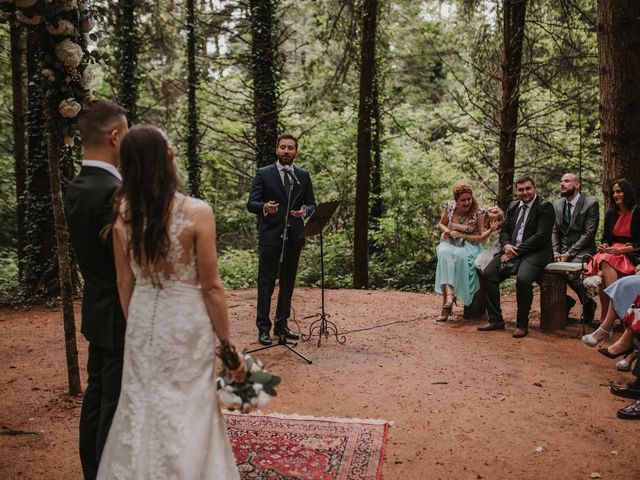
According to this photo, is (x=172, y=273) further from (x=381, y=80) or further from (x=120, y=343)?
(x=381, y=80)

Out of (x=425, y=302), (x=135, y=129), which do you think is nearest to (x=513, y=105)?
(x=425, y=302)

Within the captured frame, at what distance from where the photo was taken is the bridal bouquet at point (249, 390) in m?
2.63

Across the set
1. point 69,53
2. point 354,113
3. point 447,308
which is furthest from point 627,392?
point 354,113

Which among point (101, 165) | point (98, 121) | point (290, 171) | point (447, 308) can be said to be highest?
point (98, 121)

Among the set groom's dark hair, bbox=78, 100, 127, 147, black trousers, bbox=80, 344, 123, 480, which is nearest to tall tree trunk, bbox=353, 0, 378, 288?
groom's dark hair, bbox=78, 100, 127, 147

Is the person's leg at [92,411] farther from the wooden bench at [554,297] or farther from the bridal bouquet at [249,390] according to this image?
the wooden bench at [554,297]

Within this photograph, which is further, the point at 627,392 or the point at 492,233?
the point at 492,233

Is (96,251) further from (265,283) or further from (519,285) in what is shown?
(519,285)

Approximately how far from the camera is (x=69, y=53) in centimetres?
416

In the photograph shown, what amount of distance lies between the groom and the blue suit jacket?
328 cm

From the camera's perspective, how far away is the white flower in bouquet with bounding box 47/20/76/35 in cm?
411

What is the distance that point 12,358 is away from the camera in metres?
5.98

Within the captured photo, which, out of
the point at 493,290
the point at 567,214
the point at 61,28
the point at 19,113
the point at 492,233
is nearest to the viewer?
the point at 61,28

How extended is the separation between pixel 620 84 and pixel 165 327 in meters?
6.56
